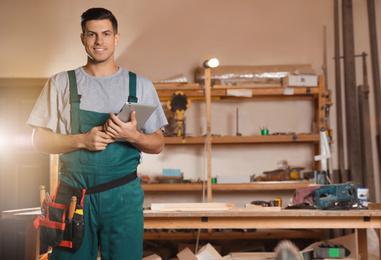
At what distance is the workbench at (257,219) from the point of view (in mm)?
2355

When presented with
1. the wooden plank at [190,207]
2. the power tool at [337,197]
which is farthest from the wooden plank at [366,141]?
the wooden plank at [190,207]

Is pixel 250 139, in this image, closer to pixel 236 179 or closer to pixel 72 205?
pixel 236 179

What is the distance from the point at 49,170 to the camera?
453cm

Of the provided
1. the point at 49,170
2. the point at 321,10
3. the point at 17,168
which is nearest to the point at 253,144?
the point at 321,10

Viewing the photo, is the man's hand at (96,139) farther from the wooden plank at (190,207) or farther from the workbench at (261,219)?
the wooden plank at (190,207)

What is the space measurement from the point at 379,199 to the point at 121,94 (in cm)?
392

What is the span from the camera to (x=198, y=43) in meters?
4.72

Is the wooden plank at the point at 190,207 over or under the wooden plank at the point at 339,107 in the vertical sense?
under

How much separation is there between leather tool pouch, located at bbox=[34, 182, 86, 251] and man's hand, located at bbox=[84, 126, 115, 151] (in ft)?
0.55

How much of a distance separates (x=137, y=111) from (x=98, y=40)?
1.15ft

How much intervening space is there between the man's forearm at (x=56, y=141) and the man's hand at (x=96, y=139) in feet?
0.10

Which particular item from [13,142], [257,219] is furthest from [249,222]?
[13,142]

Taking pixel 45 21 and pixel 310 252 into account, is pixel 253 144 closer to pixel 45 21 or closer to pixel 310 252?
pixel 310 252

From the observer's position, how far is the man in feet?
4.70
